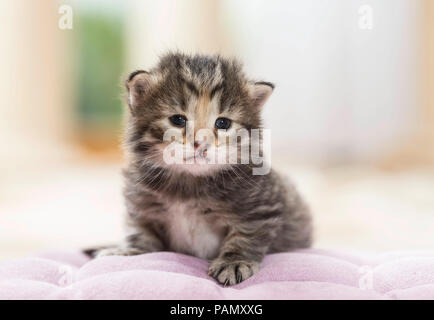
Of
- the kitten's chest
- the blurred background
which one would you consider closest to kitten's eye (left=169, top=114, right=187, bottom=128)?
the kitten's chest

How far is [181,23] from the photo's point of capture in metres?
4.89

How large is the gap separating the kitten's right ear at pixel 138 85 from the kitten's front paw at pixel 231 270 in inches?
20.7

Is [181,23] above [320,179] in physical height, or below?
above

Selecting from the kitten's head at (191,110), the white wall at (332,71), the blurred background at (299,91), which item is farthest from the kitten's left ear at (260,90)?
the white wall at (332,71)

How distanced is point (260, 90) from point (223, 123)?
201mm

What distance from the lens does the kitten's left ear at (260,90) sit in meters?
A: 1.63

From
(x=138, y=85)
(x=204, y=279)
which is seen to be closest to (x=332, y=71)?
(x=138, y=85)

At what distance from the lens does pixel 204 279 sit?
1258mm

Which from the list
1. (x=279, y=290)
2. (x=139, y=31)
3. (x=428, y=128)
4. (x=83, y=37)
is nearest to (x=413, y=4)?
(x=428, y=128)

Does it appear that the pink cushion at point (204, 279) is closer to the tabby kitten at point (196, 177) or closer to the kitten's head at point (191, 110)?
the tabby kitten at point (196, 177)

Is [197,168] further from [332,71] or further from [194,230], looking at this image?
[332,71]
